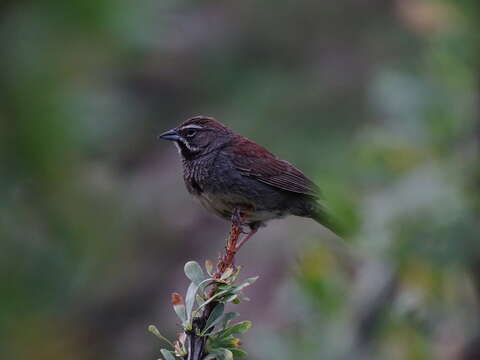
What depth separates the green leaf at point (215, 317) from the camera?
259cm

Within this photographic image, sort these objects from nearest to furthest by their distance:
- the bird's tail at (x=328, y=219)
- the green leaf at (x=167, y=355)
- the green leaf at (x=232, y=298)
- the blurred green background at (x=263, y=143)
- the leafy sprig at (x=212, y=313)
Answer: the green leaf at (x=167, y=355)
the leafy sprig at (x=212, y=313)
the green leaf at (x=232, y=298)
the blurred green background at (x=263, y=143)
the bird's tail at (x=328, y=219)

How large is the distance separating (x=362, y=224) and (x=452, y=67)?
1248 mm

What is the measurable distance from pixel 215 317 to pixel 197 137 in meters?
3.12

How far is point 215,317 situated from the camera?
263cm

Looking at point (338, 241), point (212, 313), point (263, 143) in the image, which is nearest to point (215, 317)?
point (212, 313)

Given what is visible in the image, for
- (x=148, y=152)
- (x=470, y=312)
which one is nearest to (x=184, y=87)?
(x=148, y=152)

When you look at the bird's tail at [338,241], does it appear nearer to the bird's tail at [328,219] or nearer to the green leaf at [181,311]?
the bird's tail at [328,219]

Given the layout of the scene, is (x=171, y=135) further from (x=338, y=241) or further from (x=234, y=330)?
(x=234, y=330)

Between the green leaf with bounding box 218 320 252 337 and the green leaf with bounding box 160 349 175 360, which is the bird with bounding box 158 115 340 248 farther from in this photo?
the green leaf with bounding box 160 349 175 360

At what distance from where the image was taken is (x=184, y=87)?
963 cm

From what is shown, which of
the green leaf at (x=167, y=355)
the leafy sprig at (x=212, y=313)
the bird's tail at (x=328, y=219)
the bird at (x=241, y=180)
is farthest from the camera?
the bird's tail at (x=328, y=219)

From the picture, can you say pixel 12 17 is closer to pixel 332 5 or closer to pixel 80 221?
pixel 80 221

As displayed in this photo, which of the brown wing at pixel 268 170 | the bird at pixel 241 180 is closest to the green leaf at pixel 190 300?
the bird at pixel 241 180

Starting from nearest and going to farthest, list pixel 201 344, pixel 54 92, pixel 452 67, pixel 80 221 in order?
pixel 201 344 → pixel 54 92 → pixel 80 221 → pixel 452 67
